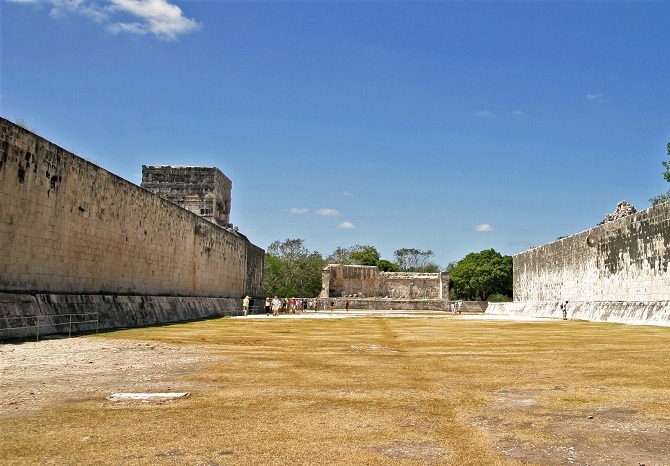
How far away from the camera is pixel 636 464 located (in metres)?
3.33

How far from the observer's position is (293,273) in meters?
66.1

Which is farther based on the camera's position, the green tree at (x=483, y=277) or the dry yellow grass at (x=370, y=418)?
the green tree at (x=483, y=277)

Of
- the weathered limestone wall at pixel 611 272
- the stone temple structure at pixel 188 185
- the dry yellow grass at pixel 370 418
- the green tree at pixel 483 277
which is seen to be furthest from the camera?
the green tree at pixel 483 277

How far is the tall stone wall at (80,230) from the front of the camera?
12.6 m

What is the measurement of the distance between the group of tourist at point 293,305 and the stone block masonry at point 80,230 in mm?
7398

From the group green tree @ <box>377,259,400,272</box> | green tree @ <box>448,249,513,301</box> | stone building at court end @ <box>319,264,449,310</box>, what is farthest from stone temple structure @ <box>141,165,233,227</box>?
green tree @ <box>377,259,400,272</box>

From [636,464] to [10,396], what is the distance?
4792 millimetres

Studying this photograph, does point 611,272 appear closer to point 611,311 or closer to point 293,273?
point 611,311

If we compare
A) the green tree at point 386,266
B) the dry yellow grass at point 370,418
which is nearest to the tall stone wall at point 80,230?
the dry yellow grass at point 370,418

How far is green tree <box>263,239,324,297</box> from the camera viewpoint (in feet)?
214

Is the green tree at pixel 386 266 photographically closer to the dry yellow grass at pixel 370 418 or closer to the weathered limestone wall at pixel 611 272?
the weathered limestone wall at pixel 611 272

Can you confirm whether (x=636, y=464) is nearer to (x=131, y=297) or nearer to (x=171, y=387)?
(x=171, y=387)

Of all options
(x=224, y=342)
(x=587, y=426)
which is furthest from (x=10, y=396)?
(x=224, y=342)

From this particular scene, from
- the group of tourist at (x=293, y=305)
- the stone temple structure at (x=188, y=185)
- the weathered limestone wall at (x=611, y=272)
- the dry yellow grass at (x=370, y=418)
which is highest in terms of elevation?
the stone temple structure at (x=188, y=185)
